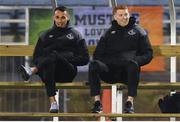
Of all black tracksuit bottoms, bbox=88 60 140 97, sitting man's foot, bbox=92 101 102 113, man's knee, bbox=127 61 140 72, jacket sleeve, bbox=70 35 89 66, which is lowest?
sitting man's foot, bbox=92 101 102 113

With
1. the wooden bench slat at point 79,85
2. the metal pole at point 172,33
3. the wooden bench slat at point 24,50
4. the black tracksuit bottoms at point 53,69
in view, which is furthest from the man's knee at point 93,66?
the metal pole at point 172,33

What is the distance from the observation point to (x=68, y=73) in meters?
7.90

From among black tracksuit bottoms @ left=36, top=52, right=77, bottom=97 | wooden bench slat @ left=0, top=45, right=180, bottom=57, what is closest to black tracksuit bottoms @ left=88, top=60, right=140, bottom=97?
black tracksuit bottoms @ left=36, top=52, right=77, bottom=97

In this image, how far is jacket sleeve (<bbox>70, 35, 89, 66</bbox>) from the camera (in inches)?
308

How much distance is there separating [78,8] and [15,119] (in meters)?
1.65

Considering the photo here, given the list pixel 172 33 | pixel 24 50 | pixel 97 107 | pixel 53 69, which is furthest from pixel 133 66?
pixel 24 50

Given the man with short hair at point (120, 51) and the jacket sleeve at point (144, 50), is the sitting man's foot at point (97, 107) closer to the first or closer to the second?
the man with short hair at point (120, 51)

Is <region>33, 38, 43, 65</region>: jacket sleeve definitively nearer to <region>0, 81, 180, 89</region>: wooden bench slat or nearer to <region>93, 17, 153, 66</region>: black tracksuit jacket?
<region>0, 81, 180, 89</region>: wooden bench slat

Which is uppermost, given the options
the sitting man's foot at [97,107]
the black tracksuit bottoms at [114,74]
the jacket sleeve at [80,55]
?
the jacket sleeve at [80,55]

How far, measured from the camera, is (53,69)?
7625 mm

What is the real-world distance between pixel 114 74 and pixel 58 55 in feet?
1.94

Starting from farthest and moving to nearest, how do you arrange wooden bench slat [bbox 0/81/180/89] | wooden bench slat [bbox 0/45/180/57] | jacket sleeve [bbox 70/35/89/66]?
wooden bench slat [bbox 0/45/180/57] → wooden bench slat [bbox 0/81/180/89] → jacket sleeve [bbox 70/35/89/66]

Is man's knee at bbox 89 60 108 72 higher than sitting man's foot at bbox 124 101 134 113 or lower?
higher

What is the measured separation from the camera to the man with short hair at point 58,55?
25.0ft
